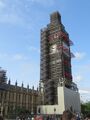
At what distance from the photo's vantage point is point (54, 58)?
433 ft

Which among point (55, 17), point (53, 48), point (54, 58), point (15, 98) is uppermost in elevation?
point (55, 17)

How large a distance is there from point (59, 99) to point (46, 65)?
74.6 feet

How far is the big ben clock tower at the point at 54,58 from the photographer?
123 m

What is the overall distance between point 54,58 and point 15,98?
31250 mm

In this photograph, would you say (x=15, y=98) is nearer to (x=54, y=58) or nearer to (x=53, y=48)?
(x=54, y=58)

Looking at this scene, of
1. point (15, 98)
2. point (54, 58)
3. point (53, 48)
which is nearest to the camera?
point (15, 98)

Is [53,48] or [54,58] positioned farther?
[53,48]

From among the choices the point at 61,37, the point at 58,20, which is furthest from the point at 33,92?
the point at 58,20

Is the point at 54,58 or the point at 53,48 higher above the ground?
the point at 53,48

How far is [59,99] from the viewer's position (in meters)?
114

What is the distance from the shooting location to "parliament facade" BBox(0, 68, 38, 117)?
11238cm

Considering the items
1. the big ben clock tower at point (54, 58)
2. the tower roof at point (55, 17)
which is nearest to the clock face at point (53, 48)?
the big ben clock tower at point (54, 58)

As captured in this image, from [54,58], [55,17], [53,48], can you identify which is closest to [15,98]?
[54,58]

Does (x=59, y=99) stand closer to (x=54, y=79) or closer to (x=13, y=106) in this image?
(x=54, y=79)
